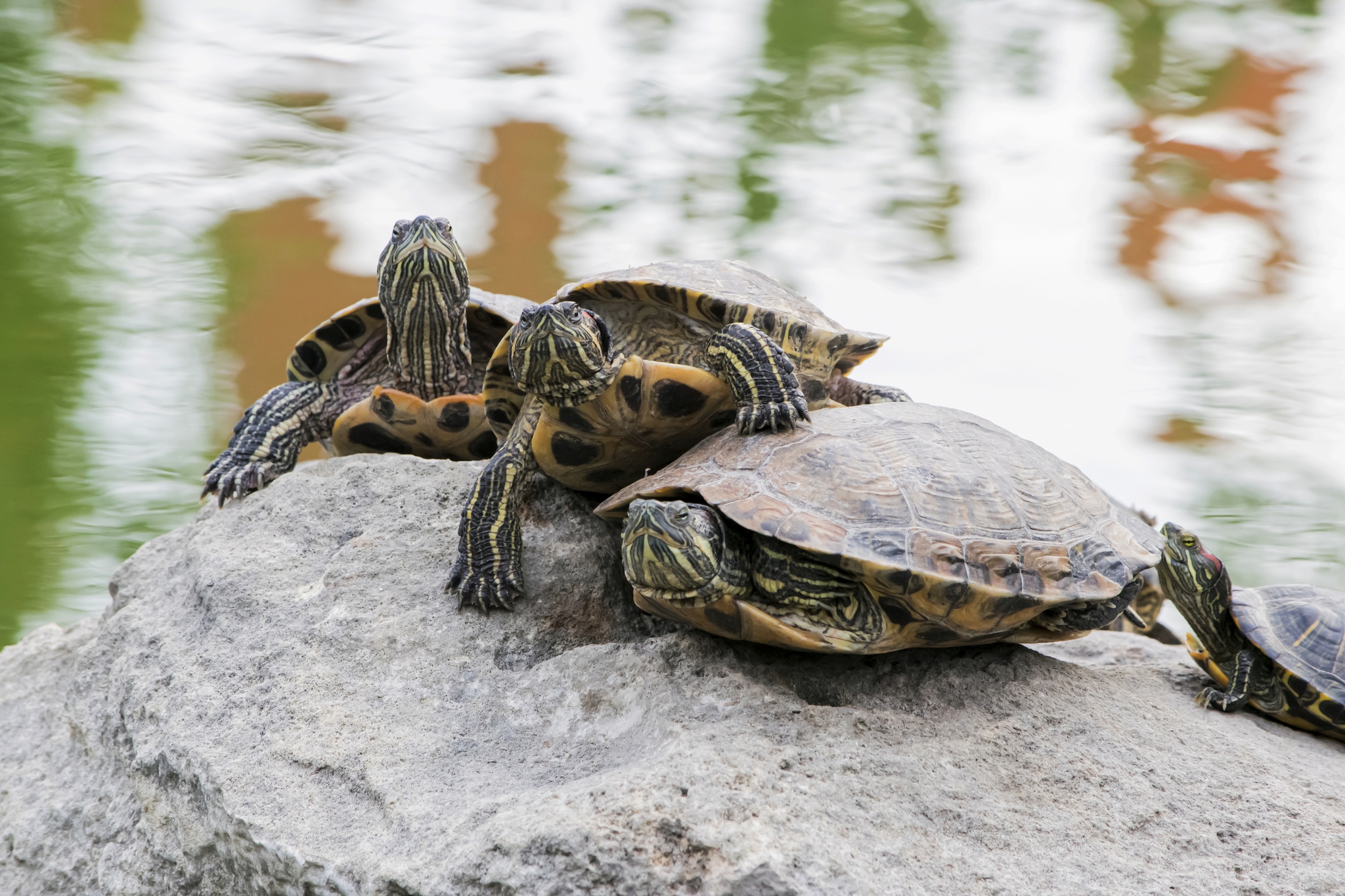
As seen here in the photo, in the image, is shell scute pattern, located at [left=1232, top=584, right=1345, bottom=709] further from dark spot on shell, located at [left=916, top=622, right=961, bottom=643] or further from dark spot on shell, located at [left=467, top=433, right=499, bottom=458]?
dark spot on shell, located at [left=467, top=433, right=499, bottom=458]

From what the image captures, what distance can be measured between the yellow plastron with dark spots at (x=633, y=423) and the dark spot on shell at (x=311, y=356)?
1.62 m

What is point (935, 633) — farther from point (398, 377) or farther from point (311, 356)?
point (311, 356)

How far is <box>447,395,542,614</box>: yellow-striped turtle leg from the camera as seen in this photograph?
7.88 ft

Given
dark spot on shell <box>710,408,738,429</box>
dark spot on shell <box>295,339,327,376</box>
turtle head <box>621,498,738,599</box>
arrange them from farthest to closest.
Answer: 1. dark spot on shell <box>295,339,327,376</box>
2. dark spot on shell <box>710,408,738,429</box>
3. turtle head <box>621,498,738,599</box>

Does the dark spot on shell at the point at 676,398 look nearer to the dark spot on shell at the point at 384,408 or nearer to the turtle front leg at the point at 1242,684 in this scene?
the dark spot on shell at the point at 384,408

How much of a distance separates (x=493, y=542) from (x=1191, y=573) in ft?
5.84

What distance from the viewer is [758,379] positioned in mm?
2453

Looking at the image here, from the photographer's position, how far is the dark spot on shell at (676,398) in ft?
8.05

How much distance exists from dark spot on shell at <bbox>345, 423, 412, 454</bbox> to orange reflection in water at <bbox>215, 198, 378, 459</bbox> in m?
2.50

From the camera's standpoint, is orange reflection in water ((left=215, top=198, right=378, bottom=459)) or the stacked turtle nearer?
the stacked turtle

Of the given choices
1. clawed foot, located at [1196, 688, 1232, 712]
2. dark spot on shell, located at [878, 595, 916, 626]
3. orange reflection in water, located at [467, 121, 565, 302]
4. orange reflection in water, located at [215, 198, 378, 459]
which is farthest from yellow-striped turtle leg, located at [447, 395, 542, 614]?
orange reflection in water, located at [467, 121, 565, 302]

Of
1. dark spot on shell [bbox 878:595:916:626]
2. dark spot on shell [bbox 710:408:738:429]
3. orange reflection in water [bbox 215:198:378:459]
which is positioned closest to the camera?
dark spot on shell [bbox 878:595:916:626]

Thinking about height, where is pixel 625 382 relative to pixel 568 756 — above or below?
above

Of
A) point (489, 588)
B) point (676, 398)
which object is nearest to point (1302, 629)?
point (676, 398)
